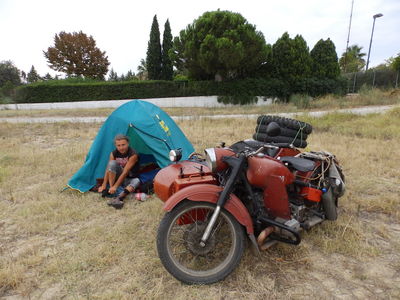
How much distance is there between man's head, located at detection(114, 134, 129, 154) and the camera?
4.12m

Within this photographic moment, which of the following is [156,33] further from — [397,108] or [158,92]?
[397,108]

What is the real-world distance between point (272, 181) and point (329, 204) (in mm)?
812

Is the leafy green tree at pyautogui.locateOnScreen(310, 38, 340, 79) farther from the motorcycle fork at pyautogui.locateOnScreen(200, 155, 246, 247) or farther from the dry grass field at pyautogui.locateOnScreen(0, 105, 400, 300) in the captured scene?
the motorcycle fork at pyautogui.locateOnScreen(200, 155, 246, 247)

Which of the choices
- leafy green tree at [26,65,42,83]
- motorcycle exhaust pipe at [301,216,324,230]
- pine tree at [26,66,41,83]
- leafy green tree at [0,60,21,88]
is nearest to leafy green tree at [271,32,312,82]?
motorcycle exhaust pipe at [301,216,324,230]

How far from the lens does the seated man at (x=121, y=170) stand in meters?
4.09

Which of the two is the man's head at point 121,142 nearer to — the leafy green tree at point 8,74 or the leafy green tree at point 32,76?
the leafy green tree at point 8,74

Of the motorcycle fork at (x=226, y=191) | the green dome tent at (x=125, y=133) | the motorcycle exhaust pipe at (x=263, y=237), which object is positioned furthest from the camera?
the green dome tent at (x=125, y=133)

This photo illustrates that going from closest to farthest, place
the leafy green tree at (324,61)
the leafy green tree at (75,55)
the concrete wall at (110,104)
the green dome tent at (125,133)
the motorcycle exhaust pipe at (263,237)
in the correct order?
the motorcycle exhaust pipe at (263,237) < the green dome tent at (125,133) < the leafy green tree at (324,61) < the concrete wall at (110,104) < the leafy green tree at (75,55)

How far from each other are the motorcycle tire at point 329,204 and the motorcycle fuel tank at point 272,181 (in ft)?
1.68

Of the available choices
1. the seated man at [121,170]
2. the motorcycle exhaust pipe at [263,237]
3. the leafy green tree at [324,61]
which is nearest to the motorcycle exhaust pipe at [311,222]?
the motorcycle exhaust pipe at [263,237]

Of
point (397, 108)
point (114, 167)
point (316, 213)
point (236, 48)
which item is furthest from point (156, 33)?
point (316, 213)

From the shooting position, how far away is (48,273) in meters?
2.53

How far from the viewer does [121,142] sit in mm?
4137

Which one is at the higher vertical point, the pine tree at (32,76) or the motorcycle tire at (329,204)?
the pine tree at (32,76)
